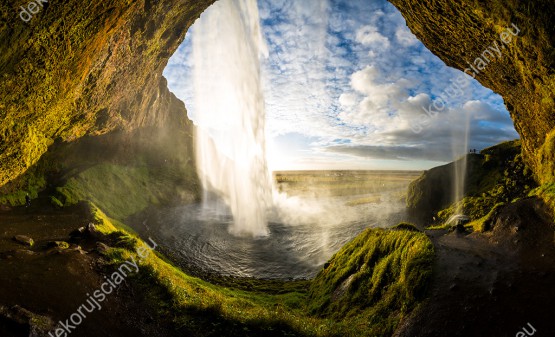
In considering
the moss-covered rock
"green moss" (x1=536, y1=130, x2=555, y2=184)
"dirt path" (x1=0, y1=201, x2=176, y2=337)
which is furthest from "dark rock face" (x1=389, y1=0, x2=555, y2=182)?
"dirt path" (x1=0, y1=201, x2=176, y2=337)

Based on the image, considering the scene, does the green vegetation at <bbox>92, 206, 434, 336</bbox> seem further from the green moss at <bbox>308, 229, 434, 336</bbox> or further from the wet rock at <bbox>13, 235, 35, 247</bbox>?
the wet rock at <bbox>13, 235, 35, 247</bbox>

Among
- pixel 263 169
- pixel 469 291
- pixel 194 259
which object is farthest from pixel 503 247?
pixel 263 169

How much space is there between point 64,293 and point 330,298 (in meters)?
10.3

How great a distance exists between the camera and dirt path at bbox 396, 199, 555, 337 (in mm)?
5980

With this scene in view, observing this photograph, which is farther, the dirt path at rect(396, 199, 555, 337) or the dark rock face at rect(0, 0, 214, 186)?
the dark rock face at rect(0, 0, 214, 186)

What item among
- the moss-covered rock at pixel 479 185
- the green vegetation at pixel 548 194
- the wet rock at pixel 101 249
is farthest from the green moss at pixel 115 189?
the moss-covered rock at pixel 479 185

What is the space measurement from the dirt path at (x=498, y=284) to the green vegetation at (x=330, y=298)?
2.03 feet

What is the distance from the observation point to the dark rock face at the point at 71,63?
9730mm

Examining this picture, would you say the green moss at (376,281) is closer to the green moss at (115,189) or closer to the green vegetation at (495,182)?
the green vegetation at (495,182)

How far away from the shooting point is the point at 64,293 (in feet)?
26.6

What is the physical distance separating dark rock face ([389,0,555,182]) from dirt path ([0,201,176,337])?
1783 cm

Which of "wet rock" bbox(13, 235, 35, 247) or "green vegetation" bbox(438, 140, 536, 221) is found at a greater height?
"green vegetation" bbox(438, 140, 536, 221)

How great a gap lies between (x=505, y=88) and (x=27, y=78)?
82.7ft

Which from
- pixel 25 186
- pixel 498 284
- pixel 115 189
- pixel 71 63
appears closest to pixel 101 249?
pixel 71 63
